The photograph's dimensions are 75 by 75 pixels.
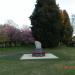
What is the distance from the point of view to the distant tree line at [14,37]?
5866 cm

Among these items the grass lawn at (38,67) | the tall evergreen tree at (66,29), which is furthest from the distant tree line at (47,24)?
the grass lawn at (38,67)

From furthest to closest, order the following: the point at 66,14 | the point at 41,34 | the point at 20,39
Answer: the point at 66,14 < the point at 20,39 < the point at 41,34

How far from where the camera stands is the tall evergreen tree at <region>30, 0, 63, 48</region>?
47.8 m

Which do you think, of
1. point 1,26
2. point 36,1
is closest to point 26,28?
point 1,26

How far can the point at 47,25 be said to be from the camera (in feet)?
157

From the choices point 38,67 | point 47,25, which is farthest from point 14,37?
point 38,67

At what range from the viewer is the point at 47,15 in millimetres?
48375

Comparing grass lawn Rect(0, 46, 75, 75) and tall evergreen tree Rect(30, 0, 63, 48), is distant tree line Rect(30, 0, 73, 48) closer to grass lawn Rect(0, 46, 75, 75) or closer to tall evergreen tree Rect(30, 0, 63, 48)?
tall evergreen tree Rect(30, 0, 63, 48)

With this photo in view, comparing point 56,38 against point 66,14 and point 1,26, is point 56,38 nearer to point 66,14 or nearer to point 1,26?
point 66,14

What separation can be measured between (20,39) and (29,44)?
230cm

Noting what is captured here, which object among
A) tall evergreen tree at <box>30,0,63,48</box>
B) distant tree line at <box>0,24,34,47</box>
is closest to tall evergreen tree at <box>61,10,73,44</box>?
distant tree line at <box>0,24,34,47</box>

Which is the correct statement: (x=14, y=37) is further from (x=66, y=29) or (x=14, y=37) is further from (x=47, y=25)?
(x=47, y=25)

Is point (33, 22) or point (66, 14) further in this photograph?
point (66, 14)

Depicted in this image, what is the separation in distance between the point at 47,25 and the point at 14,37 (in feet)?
45.9
